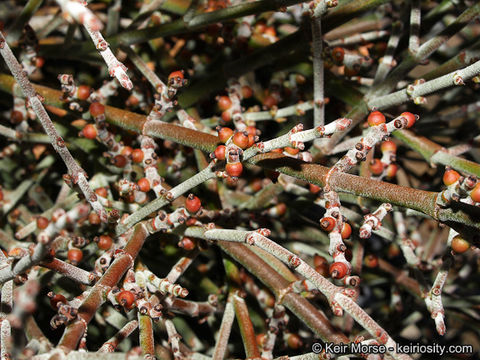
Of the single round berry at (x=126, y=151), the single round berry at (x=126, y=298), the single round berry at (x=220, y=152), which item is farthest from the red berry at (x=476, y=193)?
the single round berry at (x=126, y=151)

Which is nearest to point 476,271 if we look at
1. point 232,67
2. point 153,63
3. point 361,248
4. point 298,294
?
point 361,248

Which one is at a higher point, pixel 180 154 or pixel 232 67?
pixel 232 67

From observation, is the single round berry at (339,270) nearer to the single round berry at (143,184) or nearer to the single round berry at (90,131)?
the single round berry at (143,184)

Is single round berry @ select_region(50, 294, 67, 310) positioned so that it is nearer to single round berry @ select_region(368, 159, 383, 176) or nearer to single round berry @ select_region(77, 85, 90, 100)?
single round berry @ select_region(77, 85, 90, 100)

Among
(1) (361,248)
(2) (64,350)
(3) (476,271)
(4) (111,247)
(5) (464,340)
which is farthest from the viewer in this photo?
(5) (464,340)

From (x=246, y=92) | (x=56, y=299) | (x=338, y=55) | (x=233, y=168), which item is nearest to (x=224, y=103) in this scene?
(x=246, y=92)

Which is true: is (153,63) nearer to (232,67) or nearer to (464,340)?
(232,67)

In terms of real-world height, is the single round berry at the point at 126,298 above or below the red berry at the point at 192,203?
below

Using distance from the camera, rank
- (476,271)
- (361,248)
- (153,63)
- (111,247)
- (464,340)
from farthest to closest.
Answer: (464,340) → (476,271) → (153,63) → (361,248) → (111,247)
